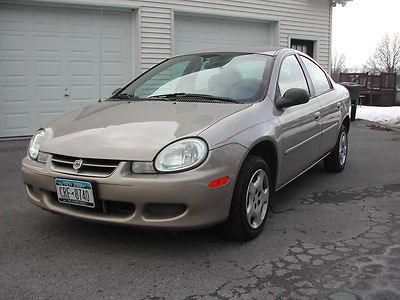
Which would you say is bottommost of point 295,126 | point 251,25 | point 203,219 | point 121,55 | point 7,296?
point 7,296

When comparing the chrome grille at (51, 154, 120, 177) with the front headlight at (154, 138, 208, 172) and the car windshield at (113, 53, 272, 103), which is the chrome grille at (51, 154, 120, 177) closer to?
the front headlight at (154, 138, 208, 172)

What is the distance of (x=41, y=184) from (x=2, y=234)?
0.73 meters

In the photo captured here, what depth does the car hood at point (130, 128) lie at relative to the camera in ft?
10.4

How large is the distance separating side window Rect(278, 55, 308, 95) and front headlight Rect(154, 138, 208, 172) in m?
1.39

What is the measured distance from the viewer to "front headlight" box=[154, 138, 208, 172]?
3072 millimetres

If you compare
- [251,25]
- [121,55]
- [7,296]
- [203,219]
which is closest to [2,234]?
[7,296]

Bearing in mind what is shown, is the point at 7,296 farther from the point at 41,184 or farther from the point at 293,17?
the point at 293,17

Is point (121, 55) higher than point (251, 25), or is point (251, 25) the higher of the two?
point (251, 25)

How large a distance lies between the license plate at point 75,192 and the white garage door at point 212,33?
7513 millimetres

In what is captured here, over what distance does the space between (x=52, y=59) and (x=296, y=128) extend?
6324 millimetres

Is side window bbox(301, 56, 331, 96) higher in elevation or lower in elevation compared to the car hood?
higher

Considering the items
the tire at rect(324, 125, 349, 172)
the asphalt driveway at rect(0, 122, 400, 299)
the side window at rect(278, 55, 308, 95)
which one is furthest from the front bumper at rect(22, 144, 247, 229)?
the tire at rect(324, 125, 349, 172)

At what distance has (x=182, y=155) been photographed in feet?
10.2

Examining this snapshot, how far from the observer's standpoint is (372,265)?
322 cm
